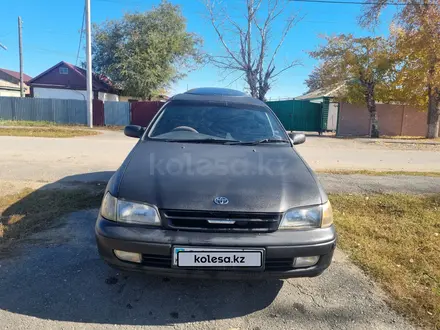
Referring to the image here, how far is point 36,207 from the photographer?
399cm

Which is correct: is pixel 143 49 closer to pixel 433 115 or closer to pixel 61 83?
pixel 61 83

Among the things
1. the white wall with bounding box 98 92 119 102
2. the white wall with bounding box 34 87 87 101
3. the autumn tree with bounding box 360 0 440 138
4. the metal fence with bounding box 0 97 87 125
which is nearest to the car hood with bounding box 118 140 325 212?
the autumn tree with bounding box 360 0 440 138

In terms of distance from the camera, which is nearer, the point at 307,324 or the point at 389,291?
the point at 307,324

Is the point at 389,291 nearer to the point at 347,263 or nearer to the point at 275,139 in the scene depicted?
the point at 347,263

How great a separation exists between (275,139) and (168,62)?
25.5 metres

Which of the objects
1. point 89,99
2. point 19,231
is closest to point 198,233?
point 19,231

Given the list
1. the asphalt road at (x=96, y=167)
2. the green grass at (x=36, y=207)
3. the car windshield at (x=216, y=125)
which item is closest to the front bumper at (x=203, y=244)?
the car windshield at (x=216, y=125)

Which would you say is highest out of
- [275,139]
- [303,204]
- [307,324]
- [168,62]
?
[168,62]

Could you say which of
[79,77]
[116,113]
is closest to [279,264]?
[116,113]

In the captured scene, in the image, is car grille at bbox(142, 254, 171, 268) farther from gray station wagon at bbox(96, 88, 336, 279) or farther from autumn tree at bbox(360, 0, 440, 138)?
autumn tree at bbox(360, 0, 440, 138)

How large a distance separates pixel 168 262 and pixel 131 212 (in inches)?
16.6

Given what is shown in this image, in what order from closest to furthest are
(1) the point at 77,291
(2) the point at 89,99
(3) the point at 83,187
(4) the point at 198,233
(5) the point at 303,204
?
(4) the point at 198,233
(5) the point at 303,204
(1) the point at 77,291
(3) the point at 83,187
(2) the point at 89,99

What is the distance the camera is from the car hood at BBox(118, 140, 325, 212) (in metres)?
2.04

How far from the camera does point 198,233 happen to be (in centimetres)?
196
